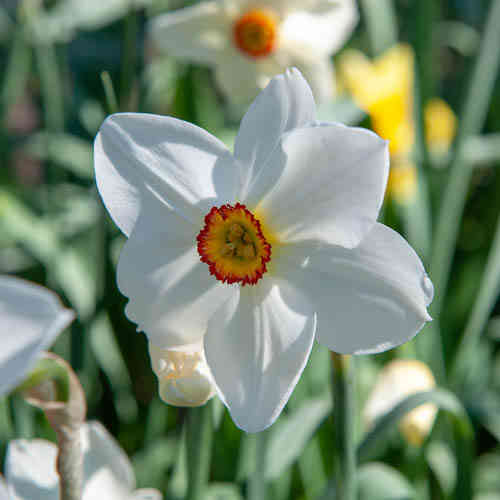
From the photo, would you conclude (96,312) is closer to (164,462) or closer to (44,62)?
(164,462)

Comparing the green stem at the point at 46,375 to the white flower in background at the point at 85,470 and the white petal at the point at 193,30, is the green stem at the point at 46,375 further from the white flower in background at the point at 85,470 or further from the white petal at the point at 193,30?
the white petal at the point at 193,30

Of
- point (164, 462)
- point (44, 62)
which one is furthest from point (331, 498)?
point (44, 62)

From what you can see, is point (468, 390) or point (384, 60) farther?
point (384, 60)

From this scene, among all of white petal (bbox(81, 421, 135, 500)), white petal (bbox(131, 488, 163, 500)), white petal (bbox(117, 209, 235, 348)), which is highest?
white petal (bbox(117, 209, 235, 348))

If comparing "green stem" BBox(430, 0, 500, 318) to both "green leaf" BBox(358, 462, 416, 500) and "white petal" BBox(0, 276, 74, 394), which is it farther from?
"white petal" BBox(0, 276, 74, 394)

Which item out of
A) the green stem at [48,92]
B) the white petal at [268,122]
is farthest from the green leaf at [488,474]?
the green stem at [48,92]

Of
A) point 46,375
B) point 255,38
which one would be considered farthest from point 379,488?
point 255,38

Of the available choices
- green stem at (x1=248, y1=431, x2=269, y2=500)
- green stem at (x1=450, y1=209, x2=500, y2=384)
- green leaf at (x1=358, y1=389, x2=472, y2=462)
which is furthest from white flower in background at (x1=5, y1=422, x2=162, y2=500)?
green stem at (x1=450, y1=209, x2=500, y2=384)
